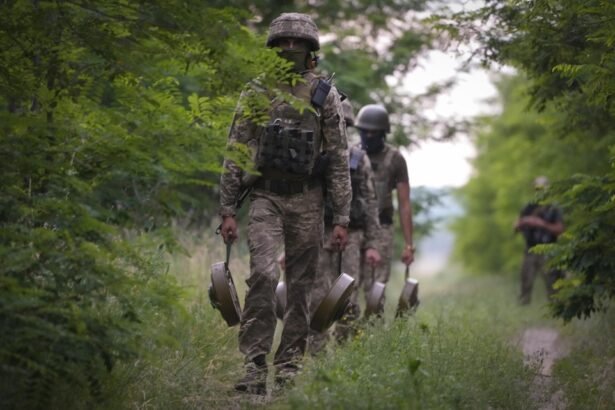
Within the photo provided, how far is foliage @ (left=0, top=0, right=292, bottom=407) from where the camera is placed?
5.26 metres

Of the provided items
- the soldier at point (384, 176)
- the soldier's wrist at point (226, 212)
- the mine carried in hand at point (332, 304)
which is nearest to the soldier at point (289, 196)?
the soldier's wrist at point (226, 212)

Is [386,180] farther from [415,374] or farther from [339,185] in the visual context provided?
[415,374]

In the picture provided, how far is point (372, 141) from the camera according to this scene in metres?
11.0

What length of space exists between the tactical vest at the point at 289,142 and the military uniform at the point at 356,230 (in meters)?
2.17

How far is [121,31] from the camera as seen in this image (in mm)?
6141

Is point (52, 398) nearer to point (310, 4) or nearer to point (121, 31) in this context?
point (121, 31)

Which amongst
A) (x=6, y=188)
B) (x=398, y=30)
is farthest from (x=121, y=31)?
(x=398, y=30)

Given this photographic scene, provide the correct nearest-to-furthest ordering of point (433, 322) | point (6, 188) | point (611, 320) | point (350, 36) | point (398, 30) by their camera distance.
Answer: point (6, 188) → point (433, 322) → point (611, 320) → point (350, 36) → point (398, 30)

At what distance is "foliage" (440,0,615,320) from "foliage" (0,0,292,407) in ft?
8.79

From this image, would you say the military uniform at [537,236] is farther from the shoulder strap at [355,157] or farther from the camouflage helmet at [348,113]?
the camouflage helmet at [348,113]

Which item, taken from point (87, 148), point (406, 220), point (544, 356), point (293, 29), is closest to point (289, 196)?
point (293, 29)

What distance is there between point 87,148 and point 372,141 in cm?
546

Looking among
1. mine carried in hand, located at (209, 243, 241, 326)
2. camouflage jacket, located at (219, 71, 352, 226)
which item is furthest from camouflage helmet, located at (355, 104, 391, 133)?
mine carried in hand, located at (209, 243, 241, 326)

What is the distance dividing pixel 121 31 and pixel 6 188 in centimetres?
122
